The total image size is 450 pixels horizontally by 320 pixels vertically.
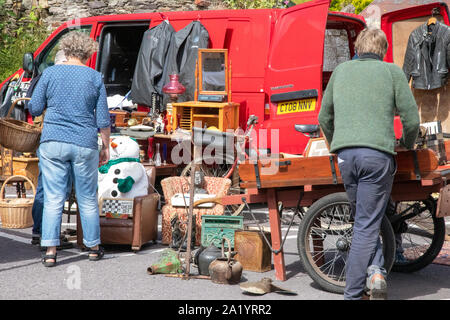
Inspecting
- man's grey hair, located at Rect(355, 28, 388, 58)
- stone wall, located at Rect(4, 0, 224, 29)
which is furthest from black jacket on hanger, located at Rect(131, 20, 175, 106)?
stone wall, located at Rect(4, 0, 224, 29)

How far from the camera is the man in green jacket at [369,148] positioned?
428 cm

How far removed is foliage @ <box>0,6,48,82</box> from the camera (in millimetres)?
15102

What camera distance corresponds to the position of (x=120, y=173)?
6.44 meters

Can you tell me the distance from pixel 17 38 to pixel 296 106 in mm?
10743

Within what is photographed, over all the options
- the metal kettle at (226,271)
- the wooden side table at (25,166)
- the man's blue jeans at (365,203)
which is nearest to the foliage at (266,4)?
the wooden side table at (25,166)

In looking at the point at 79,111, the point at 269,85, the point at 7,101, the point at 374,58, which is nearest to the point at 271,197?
the point at 374,58

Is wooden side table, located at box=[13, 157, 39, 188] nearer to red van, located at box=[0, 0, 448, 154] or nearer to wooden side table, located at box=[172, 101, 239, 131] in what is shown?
red van, located at box=[0, 0, 448, 154]

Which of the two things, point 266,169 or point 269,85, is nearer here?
point 266,169

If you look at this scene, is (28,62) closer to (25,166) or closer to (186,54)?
(25,166)

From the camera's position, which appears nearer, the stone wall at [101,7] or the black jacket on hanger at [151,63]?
the black jacket on hanger at [151,63]

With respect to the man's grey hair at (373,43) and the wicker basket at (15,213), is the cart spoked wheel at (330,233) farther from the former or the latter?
the wicker basket at (15,213)

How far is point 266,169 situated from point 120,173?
6.30ft

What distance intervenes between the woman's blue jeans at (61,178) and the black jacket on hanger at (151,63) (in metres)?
3.60

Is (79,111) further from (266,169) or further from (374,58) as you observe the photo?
(374,58)
